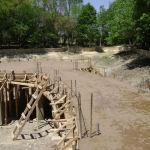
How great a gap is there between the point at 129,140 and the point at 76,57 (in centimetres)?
4151

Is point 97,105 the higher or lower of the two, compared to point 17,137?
higher

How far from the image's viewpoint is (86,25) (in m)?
63.2

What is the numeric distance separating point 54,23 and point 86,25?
8174 mm

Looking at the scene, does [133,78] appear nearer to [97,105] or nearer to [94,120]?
[97,105]

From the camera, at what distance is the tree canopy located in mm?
52062

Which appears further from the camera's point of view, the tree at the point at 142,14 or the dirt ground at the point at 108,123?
the tree at the point at 142,14

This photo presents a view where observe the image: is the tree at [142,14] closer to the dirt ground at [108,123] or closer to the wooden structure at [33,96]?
the dirt ground at [108,123]

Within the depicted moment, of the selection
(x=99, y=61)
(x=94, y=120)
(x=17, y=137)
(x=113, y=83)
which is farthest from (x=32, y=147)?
(x=99, y=61)

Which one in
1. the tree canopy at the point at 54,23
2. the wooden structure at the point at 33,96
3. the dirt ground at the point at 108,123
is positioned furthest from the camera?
the tree canopy at the point at 54,23

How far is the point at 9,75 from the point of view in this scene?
79.4 ft

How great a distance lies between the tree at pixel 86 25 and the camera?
63.1 metres

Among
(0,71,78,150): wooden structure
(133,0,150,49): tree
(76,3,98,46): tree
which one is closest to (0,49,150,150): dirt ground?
(0,71,78,150): wooden structure

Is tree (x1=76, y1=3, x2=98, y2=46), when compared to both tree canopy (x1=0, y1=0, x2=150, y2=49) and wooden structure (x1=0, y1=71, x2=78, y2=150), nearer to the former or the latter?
tree canopy (x1=0, y1=0, x2=150, y2=49)

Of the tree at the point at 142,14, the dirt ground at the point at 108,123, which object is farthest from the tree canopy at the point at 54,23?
the dirt ground at the point at 108,123
